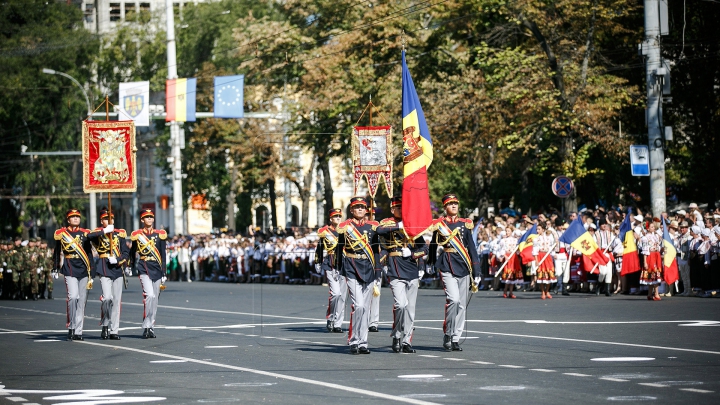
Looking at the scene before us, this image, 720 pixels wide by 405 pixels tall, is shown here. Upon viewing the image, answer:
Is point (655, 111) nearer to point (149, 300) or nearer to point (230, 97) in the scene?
point (149, 300)

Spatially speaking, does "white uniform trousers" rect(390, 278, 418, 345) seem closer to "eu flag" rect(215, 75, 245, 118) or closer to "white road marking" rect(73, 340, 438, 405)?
"white road marking" rect(73, 340, 438, 405)

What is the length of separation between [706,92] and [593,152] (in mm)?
5115

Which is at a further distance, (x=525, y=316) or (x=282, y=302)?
(x=282, y=302)

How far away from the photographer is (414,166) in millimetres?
17906

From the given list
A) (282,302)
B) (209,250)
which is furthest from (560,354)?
(209,250)

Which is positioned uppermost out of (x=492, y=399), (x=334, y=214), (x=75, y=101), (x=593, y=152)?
(x=75, y=101)

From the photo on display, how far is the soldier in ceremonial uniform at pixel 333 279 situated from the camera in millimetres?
19828

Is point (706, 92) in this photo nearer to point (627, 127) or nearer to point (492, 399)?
point (627, 127)

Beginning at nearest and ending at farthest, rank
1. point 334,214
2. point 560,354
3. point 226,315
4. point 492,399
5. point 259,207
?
point 492,399 → point 560,354 → point 334,214 → point 226,315 → point 259,207

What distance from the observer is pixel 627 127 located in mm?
42906

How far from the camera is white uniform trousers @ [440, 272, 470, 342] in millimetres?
15852

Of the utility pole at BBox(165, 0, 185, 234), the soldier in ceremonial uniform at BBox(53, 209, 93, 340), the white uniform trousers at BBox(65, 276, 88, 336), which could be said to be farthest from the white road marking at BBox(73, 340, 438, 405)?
the utility pole at BBox(165, 0, 185, 234)

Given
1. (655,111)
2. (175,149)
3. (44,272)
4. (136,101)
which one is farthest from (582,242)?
(175,149)

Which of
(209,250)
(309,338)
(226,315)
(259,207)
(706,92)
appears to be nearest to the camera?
(309,338)
